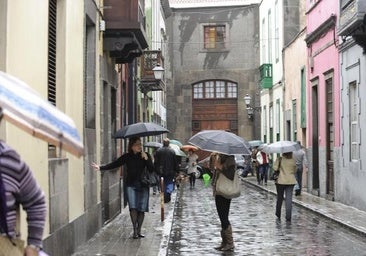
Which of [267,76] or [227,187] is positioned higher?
[267,76]

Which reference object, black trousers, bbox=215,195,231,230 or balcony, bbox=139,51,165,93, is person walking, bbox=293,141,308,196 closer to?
balcony, bbox=139,51,165,93

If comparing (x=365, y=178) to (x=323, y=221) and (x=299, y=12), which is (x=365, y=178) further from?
(x=299, y=12)

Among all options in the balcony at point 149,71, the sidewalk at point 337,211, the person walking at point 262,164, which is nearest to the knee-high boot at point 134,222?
the sidewalk at point 337,211

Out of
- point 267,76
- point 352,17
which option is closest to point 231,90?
point 267,76

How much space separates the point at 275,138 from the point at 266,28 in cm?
671

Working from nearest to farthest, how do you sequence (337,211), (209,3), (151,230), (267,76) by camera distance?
(151,230) → (337,211) → (267,76) → (209,3)

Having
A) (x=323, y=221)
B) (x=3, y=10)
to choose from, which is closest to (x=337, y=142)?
(x=323, y=221)

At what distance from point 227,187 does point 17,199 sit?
673 centimetres

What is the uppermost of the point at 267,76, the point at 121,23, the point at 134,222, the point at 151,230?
the point at 267,76

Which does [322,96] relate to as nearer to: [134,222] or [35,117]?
[134,222]

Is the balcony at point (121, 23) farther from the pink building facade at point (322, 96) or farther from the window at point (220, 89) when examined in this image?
the window at point (220, 89)

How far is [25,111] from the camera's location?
8.87 ft

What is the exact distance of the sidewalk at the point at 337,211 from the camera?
42.1 ft

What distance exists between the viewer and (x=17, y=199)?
3.14 metres
